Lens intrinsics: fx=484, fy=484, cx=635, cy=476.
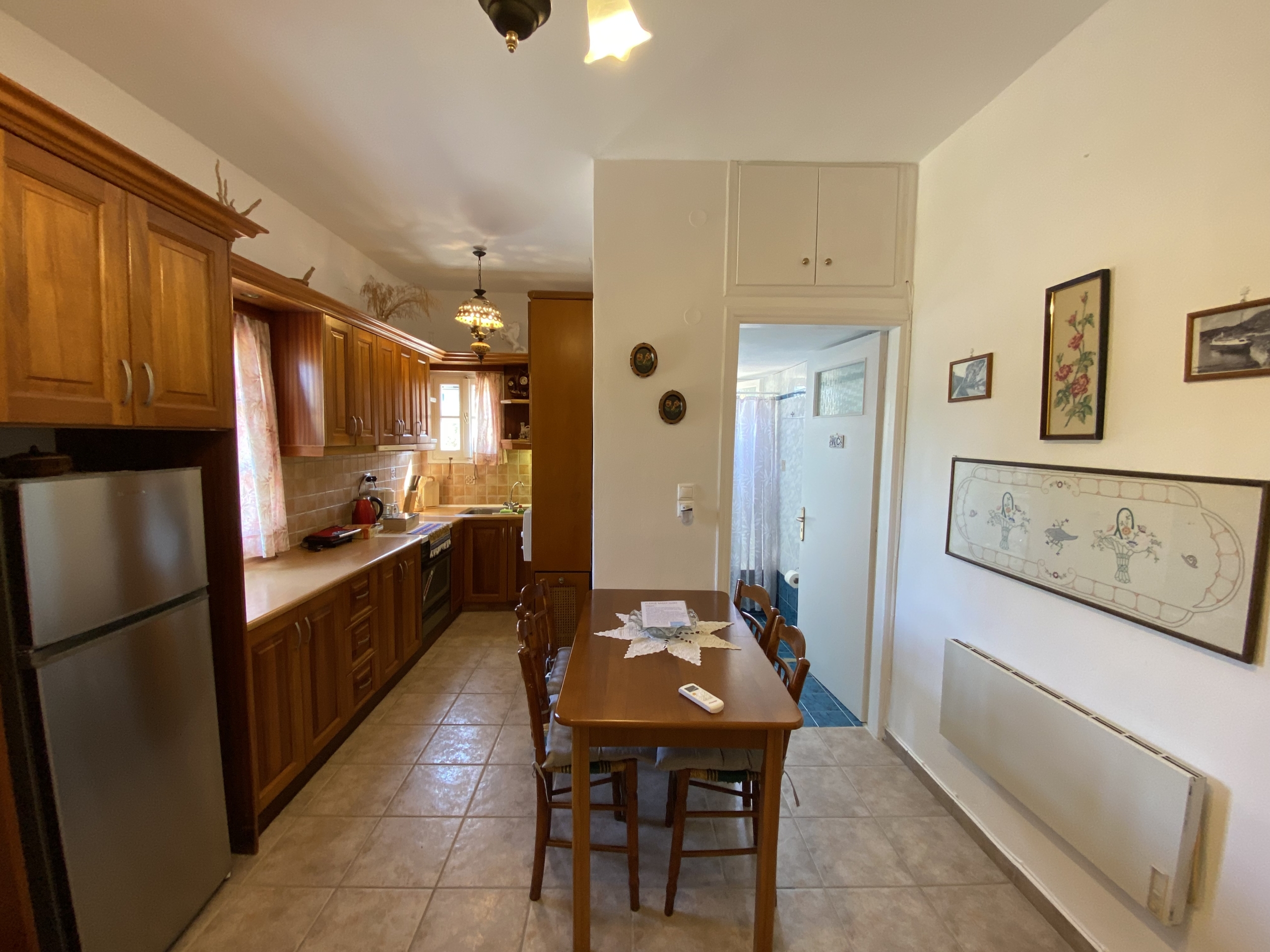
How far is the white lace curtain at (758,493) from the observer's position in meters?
4.40

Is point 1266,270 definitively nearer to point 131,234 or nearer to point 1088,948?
point 1088,948

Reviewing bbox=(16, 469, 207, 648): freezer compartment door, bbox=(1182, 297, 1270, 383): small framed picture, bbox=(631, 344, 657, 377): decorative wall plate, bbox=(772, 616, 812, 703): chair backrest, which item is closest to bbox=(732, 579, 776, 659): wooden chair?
bbox=(772, 616, 812, 703): chair backrest

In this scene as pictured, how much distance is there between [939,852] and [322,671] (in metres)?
2.73

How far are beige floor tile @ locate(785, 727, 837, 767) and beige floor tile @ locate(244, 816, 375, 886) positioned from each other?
6.18ft

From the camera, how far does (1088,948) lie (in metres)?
1.46

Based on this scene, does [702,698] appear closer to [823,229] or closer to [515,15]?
[515,15]

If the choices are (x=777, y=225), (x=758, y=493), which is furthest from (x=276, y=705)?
(x=758, y=493)

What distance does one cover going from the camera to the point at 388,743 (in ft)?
8.20

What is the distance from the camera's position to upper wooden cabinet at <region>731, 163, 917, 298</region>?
7.87 ft

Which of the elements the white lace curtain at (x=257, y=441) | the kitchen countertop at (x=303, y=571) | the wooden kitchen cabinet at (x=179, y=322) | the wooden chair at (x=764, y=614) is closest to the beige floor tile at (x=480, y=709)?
the kitchen countertop at (x=303, y=571)

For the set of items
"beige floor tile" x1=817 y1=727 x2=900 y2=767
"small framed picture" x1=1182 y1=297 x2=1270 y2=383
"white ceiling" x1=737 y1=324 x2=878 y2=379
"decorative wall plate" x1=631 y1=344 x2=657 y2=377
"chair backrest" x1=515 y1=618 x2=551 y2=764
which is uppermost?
"white ceiling" x1=737 y1=324 x2=878 y2=379

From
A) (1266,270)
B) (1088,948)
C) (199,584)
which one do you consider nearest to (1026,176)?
(1266,270)

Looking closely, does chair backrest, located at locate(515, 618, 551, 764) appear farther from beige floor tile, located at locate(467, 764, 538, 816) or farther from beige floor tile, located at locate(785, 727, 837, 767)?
beige floor tile, located at locate(785, 727, 837, 767)

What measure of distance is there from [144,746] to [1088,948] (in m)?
2.82
